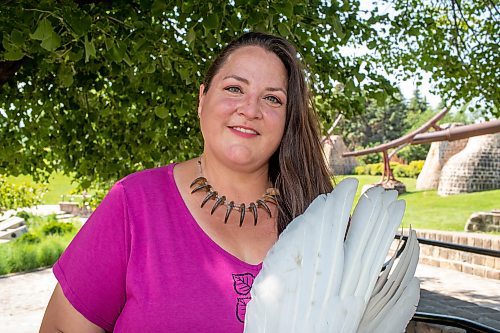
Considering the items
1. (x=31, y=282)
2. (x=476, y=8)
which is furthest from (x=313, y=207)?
(x=31, y=282)

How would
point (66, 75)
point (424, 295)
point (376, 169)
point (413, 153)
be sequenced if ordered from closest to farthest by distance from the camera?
point (66, 75)
point (424, 295)
point (376, 169)
point (413, 153)

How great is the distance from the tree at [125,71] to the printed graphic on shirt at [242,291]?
172 cm

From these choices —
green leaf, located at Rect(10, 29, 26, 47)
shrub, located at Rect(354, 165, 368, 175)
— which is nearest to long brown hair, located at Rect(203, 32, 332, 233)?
green leaf, located at Rect(10, 29, 26, 47)

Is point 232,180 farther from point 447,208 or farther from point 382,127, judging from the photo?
point 382,127

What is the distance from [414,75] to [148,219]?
847cm

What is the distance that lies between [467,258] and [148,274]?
10.7m

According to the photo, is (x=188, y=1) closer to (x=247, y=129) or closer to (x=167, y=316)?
(x=247, y=129)

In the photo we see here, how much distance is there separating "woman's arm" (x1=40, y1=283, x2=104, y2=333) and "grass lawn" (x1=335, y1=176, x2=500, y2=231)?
19203 millimetres

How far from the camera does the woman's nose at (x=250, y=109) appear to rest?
4.82ft

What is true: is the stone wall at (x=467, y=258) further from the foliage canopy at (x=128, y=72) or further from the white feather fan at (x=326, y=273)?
the white feather fan at (x=326, y=273)

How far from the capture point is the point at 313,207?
0.95 meters

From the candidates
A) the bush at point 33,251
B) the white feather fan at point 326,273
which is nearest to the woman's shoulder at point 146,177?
the white feather fan at point 326,273

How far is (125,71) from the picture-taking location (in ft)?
16.3

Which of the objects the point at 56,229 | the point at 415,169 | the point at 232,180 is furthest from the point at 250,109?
the point at 415,169
